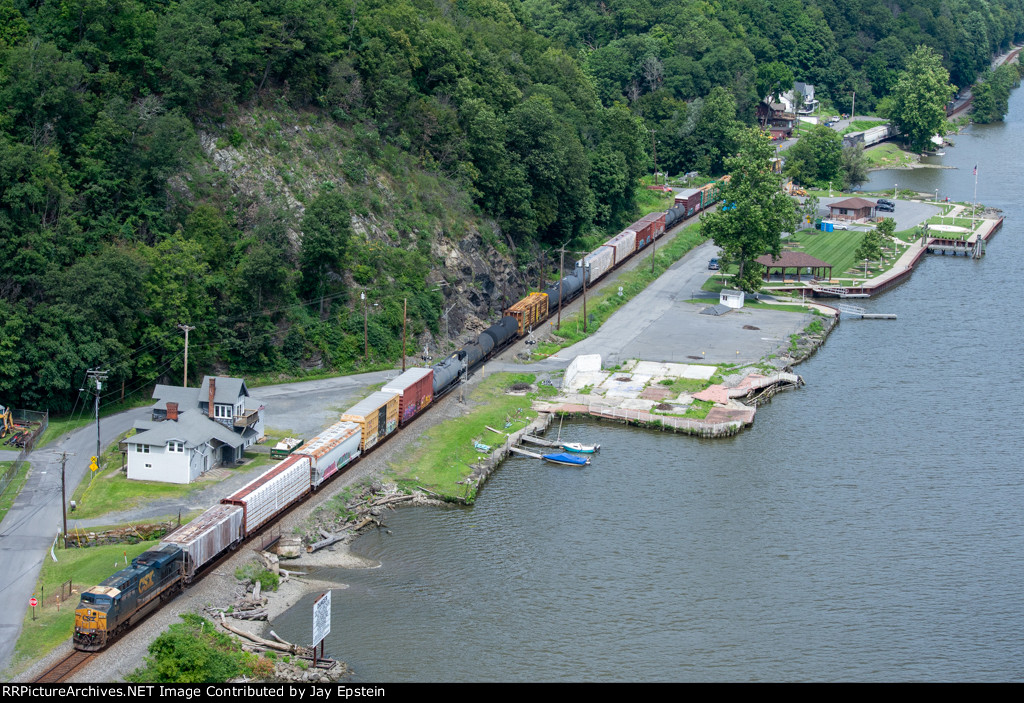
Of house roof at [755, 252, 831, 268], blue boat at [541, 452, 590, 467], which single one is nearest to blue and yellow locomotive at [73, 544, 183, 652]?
blue boat at [541, 452, 590, 467]

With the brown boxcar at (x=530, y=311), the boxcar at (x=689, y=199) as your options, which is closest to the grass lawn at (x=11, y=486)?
the brown boxcar at (x=530, y=311)

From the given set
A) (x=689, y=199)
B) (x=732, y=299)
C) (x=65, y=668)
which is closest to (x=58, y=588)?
(x=65, y=668)

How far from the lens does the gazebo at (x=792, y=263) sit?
139625 mm

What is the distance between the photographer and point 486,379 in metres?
105

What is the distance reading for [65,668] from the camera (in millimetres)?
59062

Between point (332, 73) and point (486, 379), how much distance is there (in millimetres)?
40393

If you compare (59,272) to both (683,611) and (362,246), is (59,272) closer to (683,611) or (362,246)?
(362,246)

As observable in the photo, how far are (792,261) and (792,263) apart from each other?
0.58 metres

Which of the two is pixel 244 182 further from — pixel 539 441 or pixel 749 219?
pixel 749 219

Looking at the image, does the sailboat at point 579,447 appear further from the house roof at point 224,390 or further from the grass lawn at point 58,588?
the grass lawn at point 58,588

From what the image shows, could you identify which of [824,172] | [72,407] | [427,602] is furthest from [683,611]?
Result: [824,172]

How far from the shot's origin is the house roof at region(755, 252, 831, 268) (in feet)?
458

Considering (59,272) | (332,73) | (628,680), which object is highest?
(332,73)

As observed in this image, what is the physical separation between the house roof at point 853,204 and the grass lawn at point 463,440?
84.9 meters
